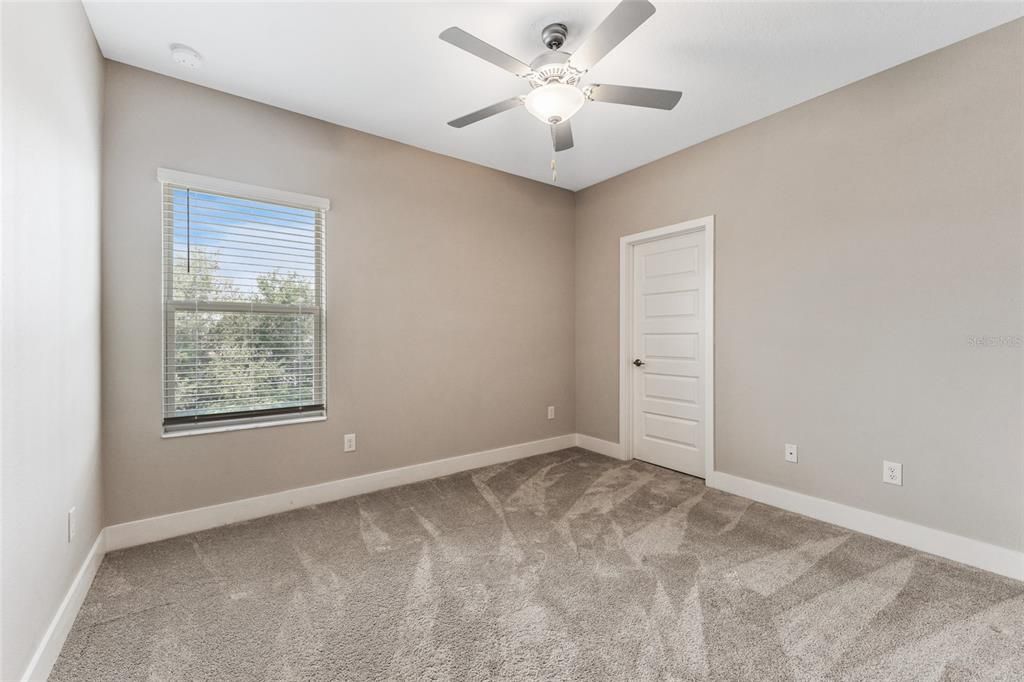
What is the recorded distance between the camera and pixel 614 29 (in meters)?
1.70

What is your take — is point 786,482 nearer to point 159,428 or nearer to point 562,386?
point 562,386

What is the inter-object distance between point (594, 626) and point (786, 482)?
1.91 m

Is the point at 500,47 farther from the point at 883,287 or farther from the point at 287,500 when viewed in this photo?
the point at 287,500

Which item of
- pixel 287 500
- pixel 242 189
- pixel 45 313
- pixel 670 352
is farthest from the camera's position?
pixel 670 352

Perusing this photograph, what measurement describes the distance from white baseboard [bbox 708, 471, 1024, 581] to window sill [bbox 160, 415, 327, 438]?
9.79 feet

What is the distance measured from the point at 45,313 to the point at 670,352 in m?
3.71

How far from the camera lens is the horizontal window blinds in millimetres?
2607

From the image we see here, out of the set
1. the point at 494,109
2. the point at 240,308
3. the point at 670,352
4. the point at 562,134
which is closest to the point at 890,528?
the point at 670,352

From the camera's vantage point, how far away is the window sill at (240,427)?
2.60 m

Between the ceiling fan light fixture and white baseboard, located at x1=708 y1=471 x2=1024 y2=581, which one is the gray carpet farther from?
the ceiling fan light fixture

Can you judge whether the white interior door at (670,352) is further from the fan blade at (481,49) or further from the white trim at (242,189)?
the white trim at (242,189)

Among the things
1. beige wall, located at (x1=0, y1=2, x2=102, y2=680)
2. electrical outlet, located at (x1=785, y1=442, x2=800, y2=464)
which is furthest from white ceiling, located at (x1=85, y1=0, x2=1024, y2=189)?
electrical outlet, located at (x1=785, y1=442, x2=800, y2=464)

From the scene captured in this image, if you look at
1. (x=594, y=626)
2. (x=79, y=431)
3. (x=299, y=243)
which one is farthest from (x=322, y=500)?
(x=594, y=626)

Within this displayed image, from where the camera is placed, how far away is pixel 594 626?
70.1 inches
